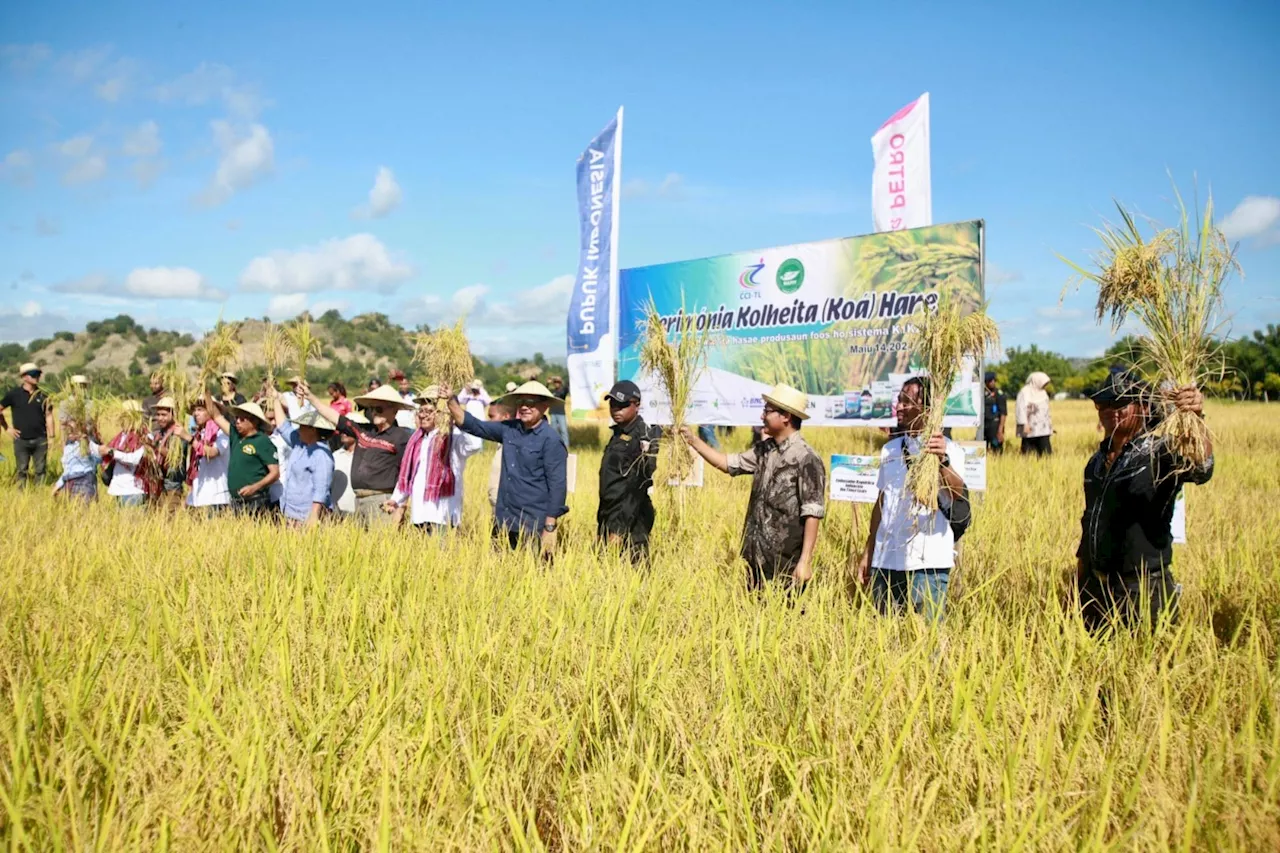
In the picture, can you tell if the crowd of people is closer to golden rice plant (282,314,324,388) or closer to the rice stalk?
the rice stalk

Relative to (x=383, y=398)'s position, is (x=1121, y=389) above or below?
below

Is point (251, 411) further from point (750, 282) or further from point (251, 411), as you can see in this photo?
point (750, 282)

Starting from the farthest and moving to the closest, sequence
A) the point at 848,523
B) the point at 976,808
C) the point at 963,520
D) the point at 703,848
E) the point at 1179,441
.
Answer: the point at 848,523 < the point at 963,520 < the point at 1179,441 < the point at 976,808 < the point at 703,848

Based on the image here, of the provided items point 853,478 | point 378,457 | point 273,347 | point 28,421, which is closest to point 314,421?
point 378,457

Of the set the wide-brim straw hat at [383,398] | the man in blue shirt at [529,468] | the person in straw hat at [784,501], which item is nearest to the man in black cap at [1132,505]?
the person in straw hat at [784,501]

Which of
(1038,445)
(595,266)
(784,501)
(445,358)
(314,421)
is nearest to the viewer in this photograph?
(784,501)

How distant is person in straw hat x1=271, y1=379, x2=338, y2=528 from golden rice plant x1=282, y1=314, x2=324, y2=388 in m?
0.41

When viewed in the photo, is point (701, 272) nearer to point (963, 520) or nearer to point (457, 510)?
point (457, 510)

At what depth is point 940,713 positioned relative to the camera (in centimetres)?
279

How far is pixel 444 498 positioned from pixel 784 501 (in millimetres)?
2831

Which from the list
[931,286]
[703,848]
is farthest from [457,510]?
[931,286]

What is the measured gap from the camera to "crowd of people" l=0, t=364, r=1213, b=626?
346 centimetres

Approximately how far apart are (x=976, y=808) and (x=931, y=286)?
24.7 feet

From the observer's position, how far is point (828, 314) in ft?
32.9
